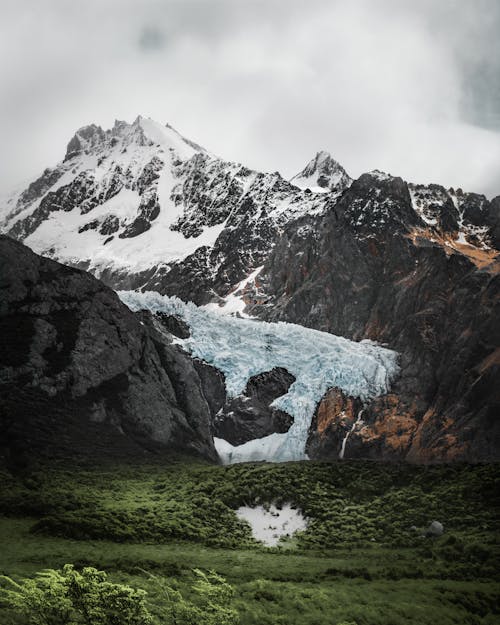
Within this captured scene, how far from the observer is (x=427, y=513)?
3900 cm

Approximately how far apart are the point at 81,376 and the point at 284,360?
3400 centimetres

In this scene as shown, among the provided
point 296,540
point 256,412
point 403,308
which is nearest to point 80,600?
point 296,540

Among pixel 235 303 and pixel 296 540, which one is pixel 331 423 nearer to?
pixel 296 540

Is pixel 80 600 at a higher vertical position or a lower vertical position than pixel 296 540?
lower

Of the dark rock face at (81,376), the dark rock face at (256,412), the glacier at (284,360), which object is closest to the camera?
the dark rock face at (81,376)

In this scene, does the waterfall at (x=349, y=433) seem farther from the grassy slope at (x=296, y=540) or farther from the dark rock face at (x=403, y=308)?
the grassy slope at (x=296, y=540)

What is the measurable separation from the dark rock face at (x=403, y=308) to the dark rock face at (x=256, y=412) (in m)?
6.86

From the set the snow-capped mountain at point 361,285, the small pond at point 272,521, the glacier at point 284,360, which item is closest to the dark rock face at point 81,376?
the glacier at point 284,360

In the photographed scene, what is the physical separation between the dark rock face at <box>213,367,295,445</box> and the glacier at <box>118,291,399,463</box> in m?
1.02

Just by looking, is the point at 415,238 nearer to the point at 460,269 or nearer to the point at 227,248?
the point at 460,269

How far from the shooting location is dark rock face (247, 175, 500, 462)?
236ft

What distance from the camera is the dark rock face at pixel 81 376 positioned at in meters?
57.2

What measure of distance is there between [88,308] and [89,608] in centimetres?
6162

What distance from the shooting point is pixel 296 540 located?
1519 inches
